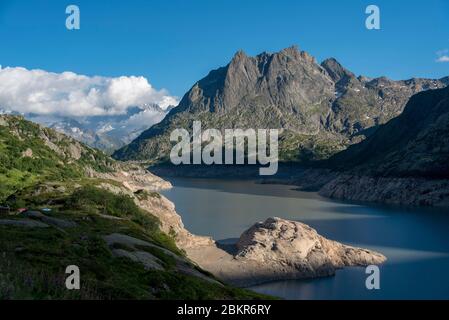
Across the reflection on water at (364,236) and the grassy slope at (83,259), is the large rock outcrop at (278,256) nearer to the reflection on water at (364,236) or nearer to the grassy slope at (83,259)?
the reflection on water at (364,236)

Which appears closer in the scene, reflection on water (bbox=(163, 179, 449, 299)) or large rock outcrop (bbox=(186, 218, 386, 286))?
reflection on water (bbox=(163, 179, 449, 299))

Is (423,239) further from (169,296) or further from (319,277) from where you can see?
(169,296)

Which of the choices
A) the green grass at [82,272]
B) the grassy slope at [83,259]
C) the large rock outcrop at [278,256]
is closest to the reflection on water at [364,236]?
the large rock outcrop at [278,256]

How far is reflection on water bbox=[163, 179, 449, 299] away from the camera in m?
80.3

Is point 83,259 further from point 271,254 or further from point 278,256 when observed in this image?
point 271,254

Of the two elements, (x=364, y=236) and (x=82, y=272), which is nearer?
(x=82, y=272)

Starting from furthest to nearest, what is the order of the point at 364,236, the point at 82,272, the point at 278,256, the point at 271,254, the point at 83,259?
the point at 364,236 → the point at 271,254 → the point at 278,256 → the point at 83,259 → the point at 82,272

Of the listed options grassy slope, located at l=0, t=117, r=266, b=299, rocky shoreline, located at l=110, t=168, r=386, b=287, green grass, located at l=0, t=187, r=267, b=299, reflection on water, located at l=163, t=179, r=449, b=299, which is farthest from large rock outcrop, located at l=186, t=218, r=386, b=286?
green grass, located at l=0, t=187, r=267, b=299

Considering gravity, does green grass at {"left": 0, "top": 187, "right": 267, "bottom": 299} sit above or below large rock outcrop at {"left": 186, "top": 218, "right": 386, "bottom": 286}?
above

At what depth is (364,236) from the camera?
129250 mm

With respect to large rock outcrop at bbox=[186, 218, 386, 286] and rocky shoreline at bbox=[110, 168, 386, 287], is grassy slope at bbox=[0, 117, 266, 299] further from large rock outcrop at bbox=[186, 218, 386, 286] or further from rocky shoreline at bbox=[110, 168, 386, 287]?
large rock outcrop at bbox=[186, 218, 386, 286]

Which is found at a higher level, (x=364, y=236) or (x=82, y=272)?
(x=82, y=272)

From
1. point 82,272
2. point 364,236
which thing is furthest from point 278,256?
point 82,272
